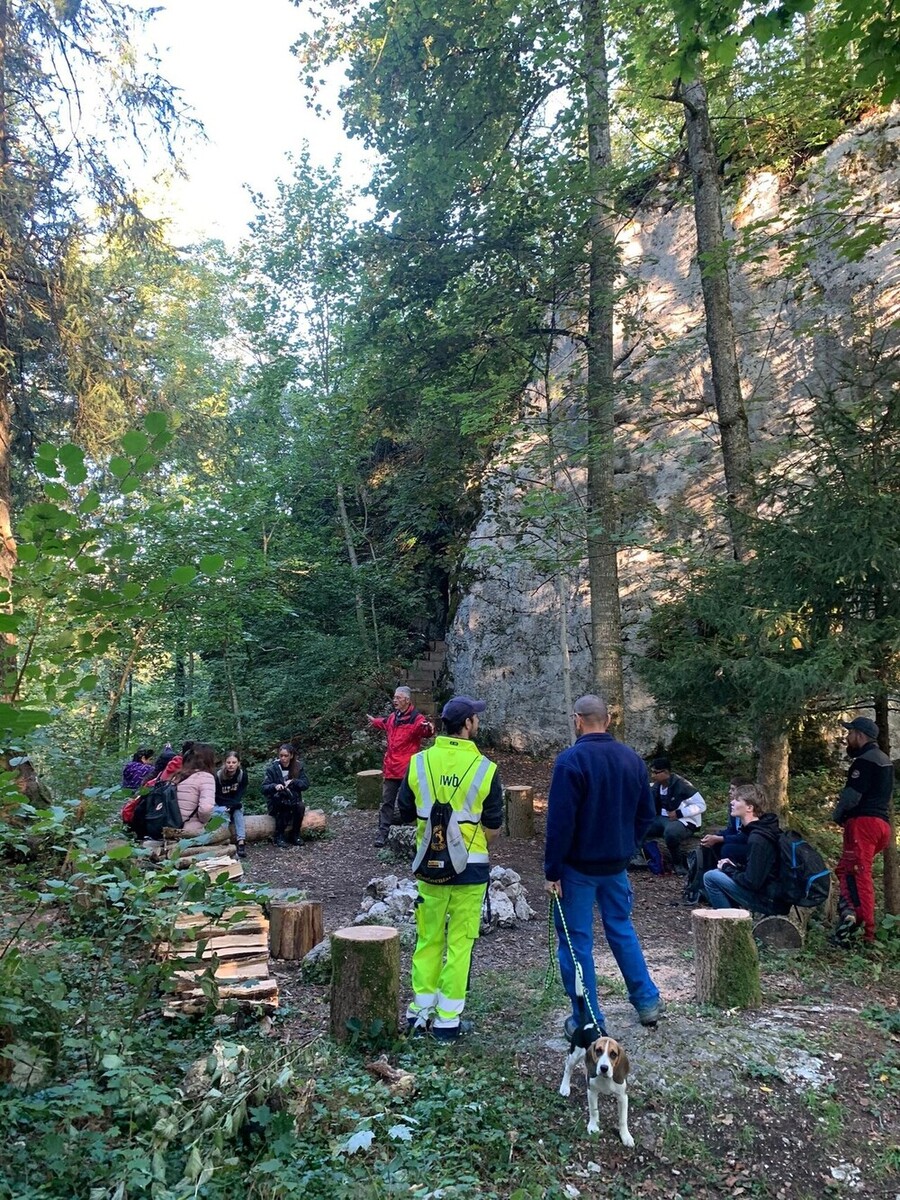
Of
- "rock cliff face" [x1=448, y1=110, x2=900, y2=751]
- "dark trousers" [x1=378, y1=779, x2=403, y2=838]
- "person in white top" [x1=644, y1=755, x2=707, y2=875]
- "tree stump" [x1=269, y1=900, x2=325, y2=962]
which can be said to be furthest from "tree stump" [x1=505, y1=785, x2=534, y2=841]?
"tree stump" [x1=269, y1=900, x2=325, y2=962]

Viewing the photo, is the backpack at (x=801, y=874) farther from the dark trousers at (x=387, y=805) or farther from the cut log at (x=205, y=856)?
the dark trousers at (x=387, y=805)

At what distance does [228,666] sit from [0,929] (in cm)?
1058

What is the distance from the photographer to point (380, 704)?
51.1ft

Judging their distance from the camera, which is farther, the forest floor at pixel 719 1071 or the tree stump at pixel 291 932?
the tree stump at pixel 291 932

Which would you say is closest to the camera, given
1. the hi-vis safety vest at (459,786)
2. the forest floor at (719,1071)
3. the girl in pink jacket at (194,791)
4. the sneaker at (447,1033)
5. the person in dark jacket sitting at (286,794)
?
the forest floor at (719,1071)

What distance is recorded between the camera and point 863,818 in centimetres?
582

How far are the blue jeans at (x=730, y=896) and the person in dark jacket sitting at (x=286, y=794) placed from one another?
5406mm

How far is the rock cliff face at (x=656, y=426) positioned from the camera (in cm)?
1012

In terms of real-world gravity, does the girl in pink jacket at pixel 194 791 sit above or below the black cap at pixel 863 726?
below

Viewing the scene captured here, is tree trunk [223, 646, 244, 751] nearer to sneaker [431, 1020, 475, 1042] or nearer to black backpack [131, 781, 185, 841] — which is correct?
black backpack [131, 781, 185, 841]

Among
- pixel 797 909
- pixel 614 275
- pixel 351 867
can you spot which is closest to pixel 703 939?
pixel 797 909

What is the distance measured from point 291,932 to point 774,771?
181 inches

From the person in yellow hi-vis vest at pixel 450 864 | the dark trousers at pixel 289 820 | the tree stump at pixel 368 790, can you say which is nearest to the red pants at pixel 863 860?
the person in yellow hi-vis vest at pixel 450 864

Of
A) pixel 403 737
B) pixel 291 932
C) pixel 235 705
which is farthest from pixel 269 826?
pixel 291 932
